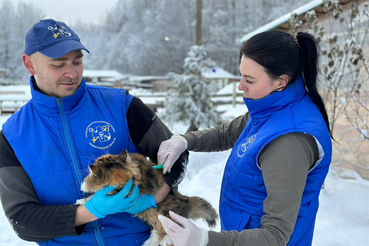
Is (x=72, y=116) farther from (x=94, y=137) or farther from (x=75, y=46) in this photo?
(x=75, y=46)

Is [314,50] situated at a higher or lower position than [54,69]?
higher

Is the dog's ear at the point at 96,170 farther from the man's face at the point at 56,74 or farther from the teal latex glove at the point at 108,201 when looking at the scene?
the man's face at the point at 56,74

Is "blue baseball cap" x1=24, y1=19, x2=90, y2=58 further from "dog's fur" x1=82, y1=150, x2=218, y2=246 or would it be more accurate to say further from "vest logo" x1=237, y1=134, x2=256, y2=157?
"vest logo" x1=237, y1=134, x2=256, y2=157

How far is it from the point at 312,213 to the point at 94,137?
1.52 meters

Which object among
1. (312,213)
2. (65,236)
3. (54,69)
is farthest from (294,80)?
(65,236)

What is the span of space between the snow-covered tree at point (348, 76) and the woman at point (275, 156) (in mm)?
3397

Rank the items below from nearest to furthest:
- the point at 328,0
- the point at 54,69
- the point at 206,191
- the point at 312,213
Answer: the point at 312,213
the point at 54,69
the point at 328,0
the point at 206,191

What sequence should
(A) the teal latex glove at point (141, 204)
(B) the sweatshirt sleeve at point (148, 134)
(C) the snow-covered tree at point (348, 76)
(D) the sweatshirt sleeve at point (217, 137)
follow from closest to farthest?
(A) the teal latex glove at point (141, 204) < (B) the sweatshirt sleeve at point (148, 134) < (D) the sweatshirt sleeve at point (217, 137) < (C) the snow-covered tree at point (348, 76)

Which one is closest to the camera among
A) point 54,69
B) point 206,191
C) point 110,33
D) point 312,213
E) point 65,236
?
point 312,213

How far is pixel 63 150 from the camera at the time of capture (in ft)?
6.05

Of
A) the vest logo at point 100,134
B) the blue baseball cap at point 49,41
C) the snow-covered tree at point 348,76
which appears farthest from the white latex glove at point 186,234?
the snow-covered tree at point 348,76

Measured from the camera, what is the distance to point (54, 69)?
6.33 ft

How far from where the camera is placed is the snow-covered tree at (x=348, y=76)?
455cm

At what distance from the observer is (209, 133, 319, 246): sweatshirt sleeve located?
1300 millimetres
